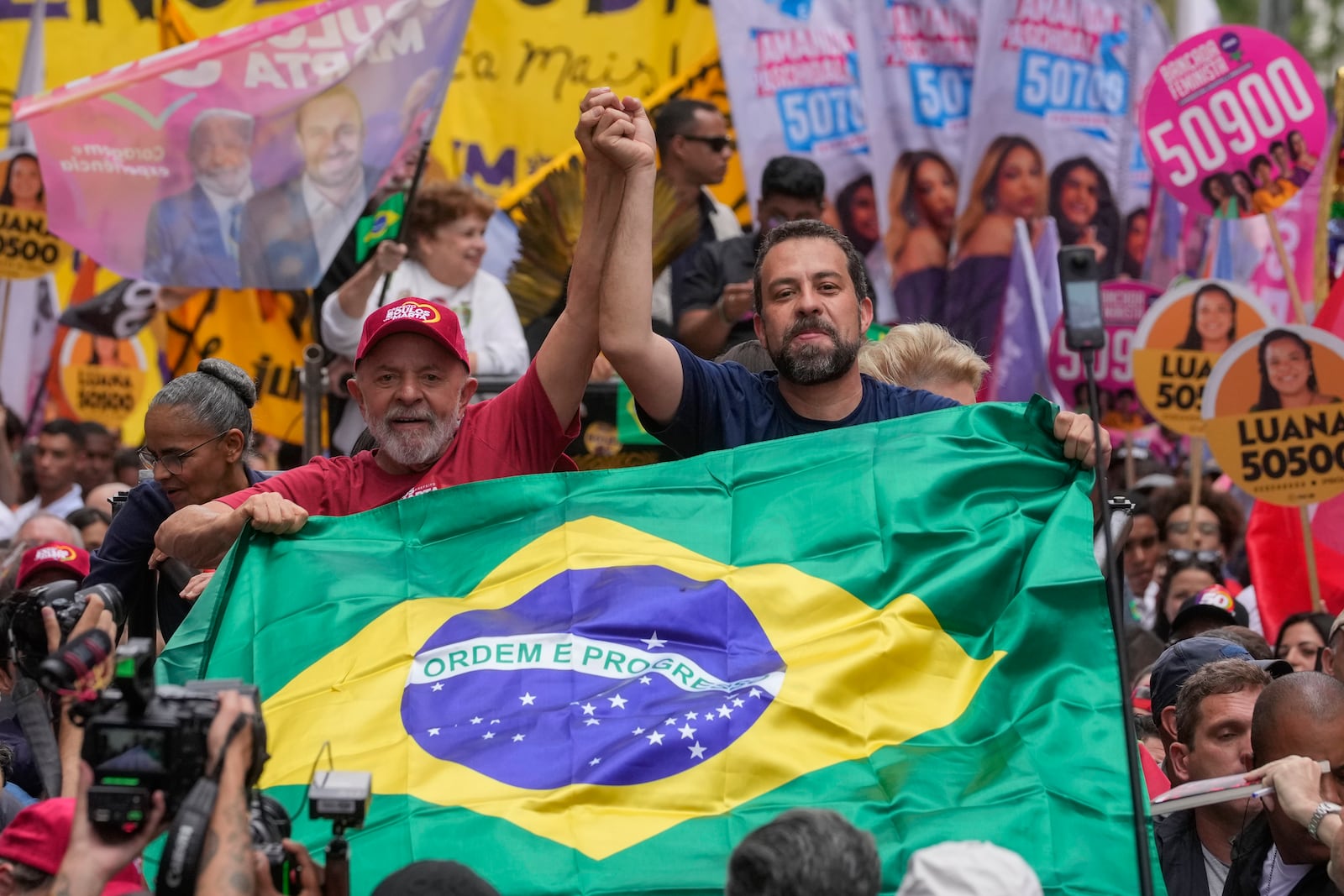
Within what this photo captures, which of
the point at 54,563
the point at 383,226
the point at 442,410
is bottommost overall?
the point at 54,563

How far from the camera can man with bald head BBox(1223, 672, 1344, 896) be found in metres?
3.97

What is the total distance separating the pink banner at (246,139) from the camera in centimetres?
733

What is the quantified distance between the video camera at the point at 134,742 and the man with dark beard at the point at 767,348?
172cm

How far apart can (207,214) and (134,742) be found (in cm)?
472

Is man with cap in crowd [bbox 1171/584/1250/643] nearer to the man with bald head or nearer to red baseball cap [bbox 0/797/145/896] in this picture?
the man with bald head

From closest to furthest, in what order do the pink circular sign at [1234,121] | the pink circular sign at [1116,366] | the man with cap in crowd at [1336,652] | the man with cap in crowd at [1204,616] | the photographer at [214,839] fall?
the photographer at [214,839]
the man with cap in crowd at [1336,652]
the man with cap in crowd at [1204,616]
the pink circular sign at [1234,121]
the pink circular sign at [1116,366]

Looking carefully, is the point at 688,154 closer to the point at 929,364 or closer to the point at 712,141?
the point at 712,141

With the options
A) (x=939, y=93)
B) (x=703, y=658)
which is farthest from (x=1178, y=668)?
(x=939, y=93)

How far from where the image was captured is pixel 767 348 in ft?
15.5

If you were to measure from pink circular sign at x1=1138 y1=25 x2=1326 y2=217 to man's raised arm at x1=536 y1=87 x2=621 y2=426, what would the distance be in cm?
463

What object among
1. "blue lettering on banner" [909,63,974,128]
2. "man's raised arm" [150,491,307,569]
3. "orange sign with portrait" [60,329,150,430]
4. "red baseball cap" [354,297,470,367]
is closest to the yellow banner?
"orange sign with portrait" [60,329,150,430]

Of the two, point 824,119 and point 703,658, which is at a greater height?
point 824,119

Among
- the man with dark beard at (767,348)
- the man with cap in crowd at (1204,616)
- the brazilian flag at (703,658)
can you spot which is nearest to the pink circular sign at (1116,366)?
the man with cap in crowd at (1204,616)

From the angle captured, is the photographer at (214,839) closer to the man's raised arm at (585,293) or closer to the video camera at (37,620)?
the video camera at (37,620)
